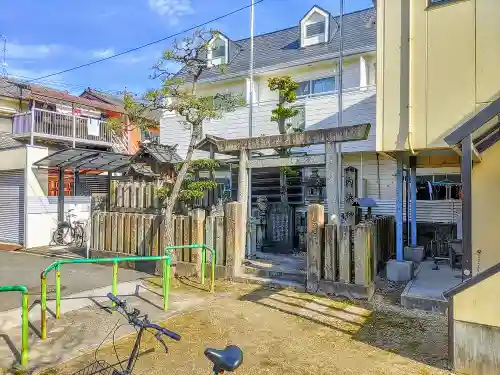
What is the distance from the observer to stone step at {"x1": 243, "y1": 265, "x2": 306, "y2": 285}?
8.30 meters

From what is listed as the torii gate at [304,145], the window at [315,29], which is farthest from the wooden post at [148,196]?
the window at [315,29]

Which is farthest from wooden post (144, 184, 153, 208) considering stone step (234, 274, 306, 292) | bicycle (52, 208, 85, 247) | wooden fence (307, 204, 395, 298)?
wooden fence (307, 204, 395, 298)

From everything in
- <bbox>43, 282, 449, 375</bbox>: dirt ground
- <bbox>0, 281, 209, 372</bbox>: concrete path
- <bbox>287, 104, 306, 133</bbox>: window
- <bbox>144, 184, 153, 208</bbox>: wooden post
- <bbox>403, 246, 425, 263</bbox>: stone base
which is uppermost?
<bbox>287, 104, 306, 133</bbox>: window

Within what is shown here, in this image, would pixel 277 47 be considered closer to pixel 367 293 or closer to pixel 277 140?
pixel 277 140

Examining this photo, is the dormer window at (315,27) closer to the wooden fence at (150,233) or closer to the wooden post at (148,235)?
the wooden fence at (150,233)

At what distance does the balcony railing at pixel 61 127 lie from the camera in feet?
54.1

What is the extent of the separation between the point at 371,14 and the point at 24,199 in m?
16.4

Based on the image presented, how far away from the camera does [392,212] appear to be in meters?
13.0

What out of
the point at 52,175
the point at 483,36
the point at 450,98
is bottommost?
the point at 52,175

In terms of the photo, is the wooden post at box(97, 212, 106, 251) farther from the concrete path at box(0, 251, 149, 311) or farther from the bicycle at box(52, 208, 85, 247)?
the bicycle at box(52, 208, 85, 247)

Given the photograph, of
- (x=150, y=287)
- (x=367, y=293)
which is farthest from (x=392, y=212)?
(x=150, y=287)

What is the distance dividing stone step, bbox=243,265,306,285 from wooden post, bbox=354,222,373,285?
4.48ft

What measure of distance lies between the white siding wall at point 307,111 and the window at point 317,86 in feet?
0.62

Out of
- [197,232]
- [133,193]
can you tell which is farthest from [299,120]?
[197,232]
